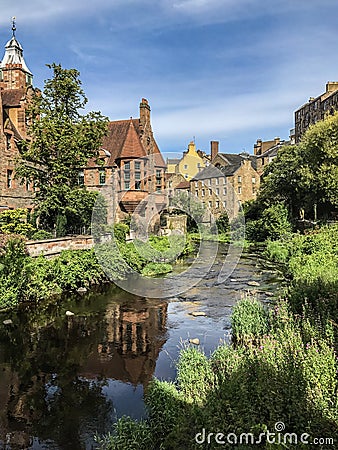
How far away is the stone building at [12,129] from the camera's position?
99.3 feet

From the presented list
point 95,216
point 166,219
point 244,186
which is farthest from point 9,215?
point 244,186

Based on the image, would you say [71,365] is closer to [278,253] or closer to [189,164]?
[278,253]

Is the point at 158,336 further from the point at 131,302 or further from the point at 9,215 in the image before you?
the point at 9,215

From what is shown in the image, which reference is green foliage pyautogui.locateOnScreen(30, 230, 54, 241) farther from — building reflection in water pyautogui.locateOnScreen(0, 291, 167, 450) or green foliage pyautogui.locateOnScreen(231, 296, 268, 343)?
green foliage pyautogui.locateOnScreen(231, 296, 268, 343)

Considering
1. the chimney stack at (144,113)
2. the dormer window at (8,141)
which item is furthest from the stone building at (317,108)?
the dormer window at (8,141)

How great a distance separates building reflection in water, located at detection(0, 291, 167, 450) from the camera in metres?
8.02

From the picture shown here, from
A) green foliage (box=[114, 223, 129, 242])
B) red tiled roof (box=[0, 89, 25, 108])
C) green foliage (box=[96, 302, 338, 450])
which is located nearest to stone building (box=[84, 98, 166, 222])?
green foliage (box=[114, 223, 129, 242])

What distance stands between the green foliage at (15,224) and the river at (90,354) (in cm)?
746

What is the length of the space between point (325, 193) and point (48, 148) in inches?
877

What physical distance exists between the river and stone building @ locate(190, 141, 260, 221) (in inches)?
1664

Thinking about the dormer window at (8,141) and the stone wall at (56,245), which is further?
the dormer window at (8,141)

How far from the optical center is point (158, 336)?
1359 centimetres

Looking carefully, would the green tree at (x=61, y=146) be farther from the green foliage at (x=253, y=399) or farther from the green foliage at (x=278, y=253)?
the green foliage at (x=253, y=399)

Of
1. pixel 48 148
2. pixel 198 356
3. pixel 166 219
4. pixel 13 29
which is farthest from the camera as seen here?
pixel 166 219
